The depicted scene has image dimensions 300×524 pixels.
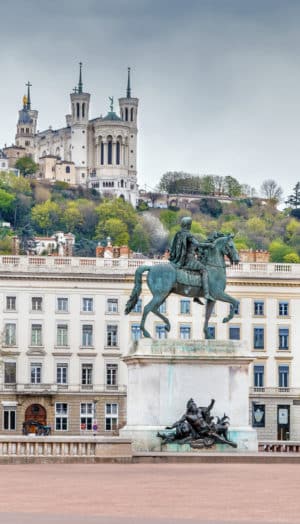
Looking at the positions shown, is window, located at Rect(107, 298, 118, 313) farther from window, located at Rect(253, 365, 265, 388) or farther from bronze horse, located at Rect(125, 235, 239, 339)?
bronze horse, located at Rect(125, 235, 239, 339)

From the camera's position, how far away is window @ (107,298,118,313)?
4318 inches

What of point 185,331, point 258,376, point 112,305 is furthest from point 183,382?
point 185,331

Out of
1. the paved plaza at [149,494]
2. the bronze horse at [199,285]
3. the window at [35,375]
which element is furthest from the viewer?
the window at [35,375]

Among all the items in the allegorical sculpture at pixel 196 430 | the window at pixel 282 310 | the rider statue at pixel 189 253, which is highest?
the window at pixel 282 310

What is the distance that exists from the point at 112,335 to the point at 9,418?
836 cm

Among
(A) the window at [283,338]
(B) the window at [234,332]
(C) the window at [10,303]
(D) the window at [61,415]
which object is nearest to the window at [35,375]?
(D) the window at [61,415]

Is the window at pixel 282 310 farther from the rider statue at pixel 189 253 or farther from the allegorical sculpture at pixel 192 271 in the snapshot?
the rider statue at pixel 189 253

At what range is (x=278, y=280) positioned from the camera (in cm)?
11019

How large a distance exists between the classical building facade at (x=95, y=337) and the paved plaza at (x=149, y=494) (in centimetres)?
6986

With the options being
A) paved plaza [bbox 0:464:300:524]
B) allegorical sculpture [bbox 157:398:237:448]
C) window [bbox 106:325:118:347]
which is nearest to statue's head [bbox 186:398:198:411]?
allegorical sculpture [bbox 157:398:237:448]

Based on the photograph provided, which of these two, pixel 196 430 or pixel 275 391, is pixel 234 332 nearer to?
pixel 275 391

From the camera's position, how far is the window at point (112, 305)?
10969 centimetres

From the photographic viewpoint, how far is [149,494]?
29.2m

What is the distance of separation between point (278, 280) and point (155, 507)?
83.9 metres
